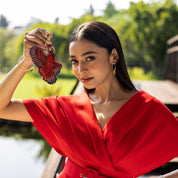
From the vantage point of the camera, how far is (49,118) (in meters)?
1.27

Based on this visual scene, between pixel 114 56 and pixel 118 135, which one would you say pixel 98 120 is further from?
pixel 114 56

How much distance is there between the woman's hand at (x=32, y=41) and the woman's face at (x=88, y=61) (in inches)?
4.8

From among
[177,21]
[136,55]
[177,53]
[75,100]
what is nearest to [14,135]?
[177,53]

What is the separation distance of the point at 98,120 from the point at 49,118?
224mm

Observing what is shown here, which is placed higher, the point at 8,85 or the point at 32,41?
the point at 32,41

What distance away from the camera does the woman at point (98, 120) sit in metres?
1.18

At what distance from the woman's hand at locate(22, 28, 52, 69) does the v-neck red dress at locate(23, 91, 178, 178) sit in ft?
0.61

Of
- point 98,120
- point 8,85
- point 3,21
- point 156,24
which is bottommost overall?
point 3,21

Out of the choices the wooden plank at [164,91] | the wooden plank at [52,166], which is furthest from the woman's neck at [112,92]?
the wooden plank at [164,91]

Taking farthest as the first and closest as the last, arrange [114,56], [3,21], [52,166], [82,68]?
[3,21] → [52,166] → [114,56] → [82,68]

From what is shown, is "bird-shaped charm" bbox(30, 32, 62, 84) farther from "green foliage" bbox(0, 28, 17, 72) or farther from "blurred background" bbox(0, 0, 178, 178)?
"green foliage" bbox(0, 28, 17, 72)

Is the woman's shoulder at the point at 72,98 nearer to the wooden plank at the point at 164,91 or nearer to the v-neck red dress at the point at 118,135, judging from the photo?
the v-neck red dress at the point at 118,135

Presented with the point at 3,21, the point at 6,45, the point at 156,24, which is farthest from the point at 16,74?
Answer: the point at 3,21

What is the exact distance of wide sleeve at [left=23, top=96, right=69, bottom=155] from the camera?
125 cm
